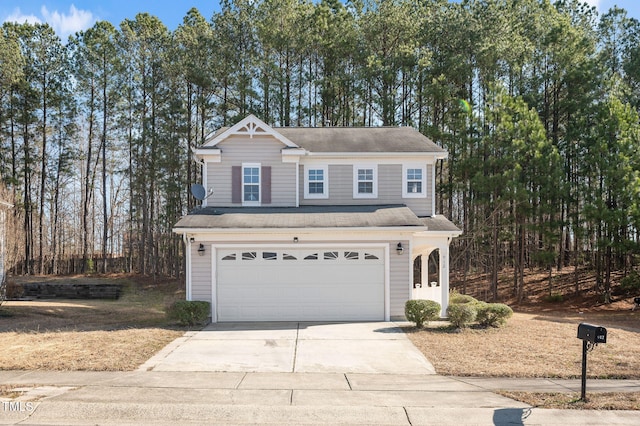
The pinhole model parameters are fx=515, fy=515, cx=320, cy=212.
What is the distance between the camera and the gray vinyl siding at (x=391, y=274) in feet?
49.6

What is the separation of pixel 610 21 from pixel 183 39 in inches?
975

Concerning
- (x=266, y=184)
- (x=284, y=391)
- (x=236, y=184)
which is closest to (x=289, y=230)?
(x=266, y=184)

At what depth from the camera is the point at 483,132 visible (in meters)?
24.9

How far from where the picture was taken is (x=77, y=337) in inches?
494

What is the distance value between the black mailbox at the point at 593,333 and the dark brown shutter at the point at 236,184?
12284mm

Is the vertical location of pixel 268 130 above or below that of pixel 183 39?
below

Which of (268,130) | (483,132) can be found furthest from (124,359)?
(483,132)

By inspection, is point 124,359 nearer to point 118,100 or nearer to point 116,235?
point 118,100

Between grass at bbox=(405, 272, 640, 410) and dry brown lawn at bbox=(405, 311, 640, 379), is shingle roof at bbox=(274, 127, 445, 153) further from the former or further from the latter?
dry brown lawn at bbox=(405, 311, 640, 379)

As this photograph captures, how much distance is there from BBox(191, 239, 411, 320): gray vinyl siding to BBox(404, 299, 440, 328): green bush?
1253 millimetres

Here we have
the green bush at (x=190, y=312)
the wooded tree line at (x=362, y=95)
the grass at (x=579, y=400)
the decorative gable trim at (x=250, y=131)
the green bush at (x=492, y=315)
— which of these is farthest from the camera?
the wooded tree line at (x=362, y=95)

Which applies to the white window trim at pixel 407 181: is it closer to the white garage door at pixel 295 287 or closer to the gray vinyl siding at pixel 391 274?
the gray vinyl siding at pixel 391 274

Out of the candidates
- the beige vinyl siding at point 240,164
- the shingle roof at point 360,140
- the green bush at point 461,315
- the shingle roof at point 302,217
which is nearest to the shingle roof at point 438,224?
the shingle roof at point 302,217

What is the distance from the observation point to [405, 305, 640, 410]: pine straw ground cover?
759 cm
